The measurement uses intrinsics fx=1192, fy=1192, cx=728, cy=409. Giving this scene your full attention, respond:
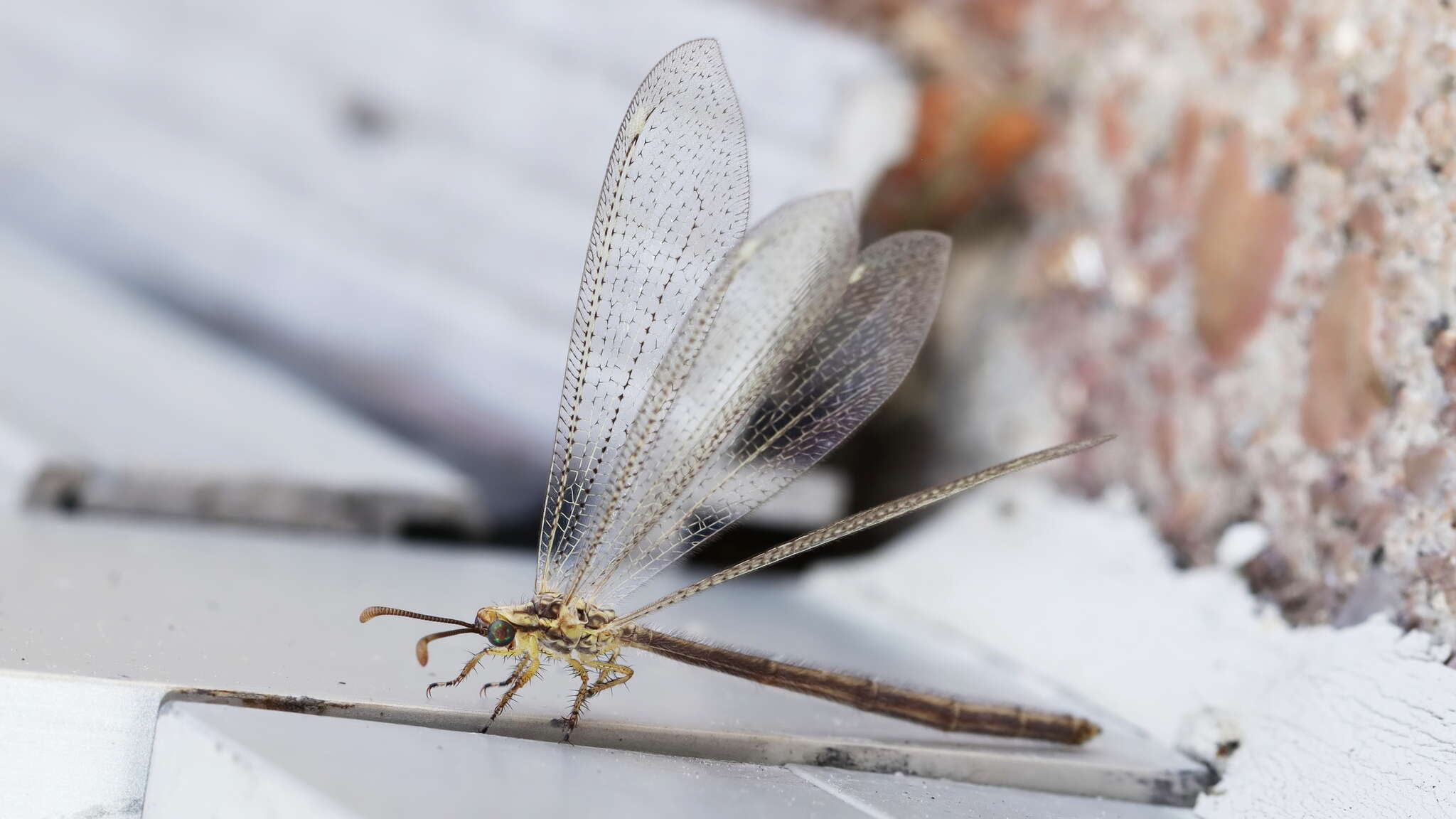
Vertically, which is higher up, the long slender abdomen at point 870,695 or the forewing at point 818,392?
the forewing at point 818,392

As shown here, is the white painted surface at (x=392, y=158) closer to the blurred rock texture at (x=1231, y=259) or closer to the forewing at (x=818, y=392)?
the blurred rock texture at (x=1231, y=259)

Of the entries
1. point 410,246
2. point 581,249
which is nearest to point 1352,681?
point 581,249

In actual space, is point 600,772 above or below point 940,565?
below

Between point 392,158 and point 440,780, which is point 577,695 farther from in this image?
point 392,158

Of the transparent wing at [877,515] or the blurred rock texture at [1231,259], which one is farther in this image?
the blurred rock texture at [1231,259]

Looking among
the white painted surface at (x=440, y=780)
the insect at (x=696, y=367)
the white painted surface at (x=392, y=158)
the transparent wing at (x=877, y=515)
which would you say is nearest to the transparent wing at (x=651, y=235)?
the insect at (x=696, y=367)

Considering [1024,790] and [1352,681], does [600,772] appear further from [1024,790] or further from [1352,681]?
[1352,681]
